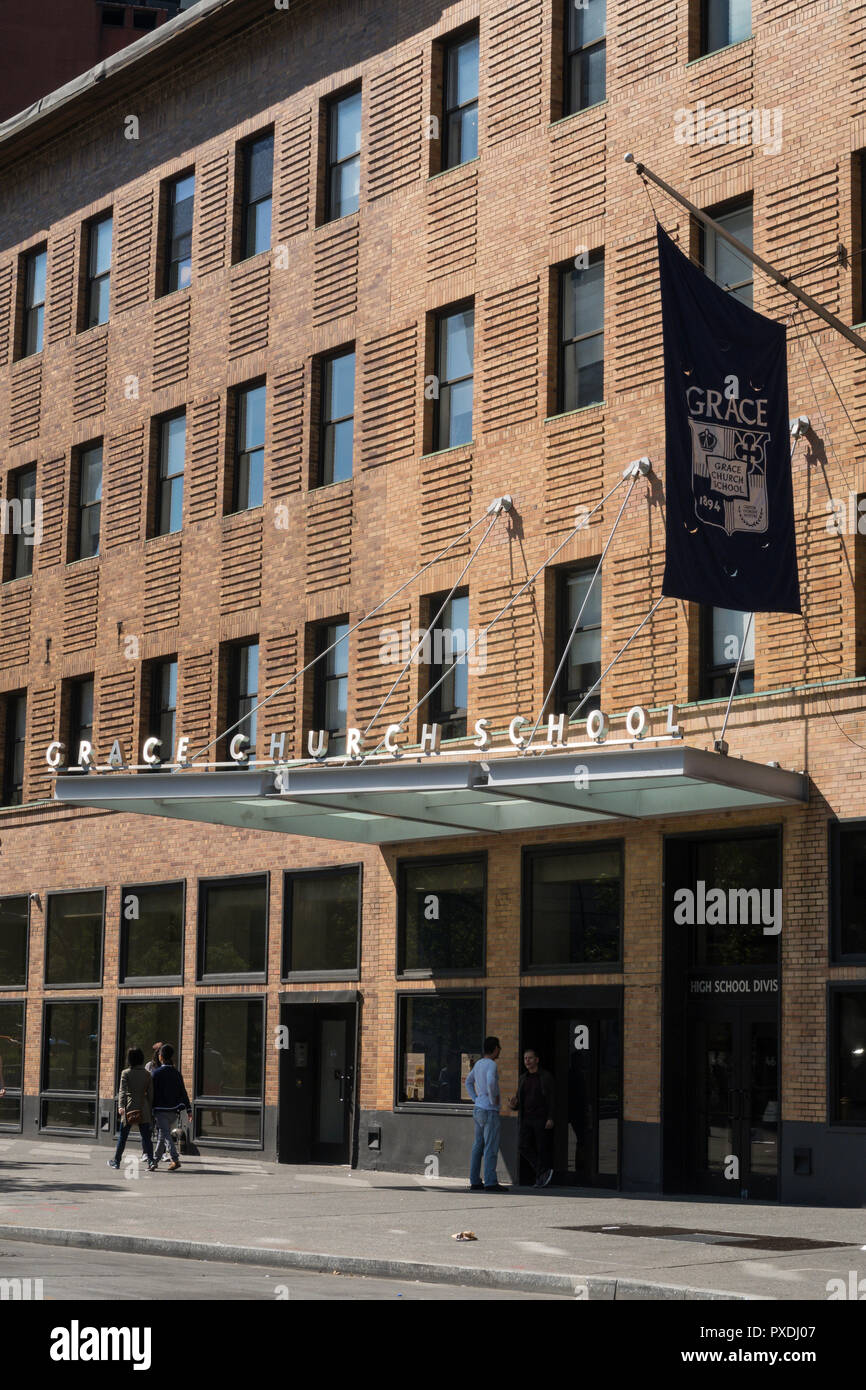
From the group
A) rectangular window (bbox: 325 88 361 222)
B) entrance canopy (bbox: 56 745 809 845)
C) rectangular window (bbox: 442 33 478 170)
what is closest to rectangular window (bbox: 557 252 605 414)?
rectangular window (bbox: 442 33 478 170)

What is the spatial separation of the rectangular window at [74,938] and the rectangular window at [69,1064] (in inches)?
18.5

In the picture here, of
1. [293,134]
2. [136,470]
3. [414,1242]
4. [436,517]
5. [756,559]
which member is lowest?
[414,1242]

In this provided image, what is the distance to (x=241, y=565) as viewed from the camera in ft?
98.3

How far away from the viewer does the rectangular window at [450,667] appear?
25906mm

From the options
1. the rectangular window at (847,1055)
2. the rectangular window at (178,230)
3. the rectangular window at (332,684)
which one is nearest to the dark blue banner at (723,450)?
the rectangular window at (847,1055)

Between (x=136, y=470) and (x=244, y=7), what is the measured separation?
7919mm

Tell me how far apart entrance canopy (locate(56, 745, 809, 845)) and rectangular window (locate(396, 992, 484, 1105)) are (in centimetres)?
228

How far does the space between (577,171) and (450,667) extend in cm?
688

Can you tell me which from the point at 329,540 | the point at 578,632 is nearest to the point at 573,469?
the point at 578,632

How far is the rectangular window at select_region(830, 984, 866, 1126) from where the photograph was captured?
2020 cm

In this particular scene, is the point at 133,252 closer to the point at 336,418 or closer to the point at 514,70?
the point at 336,418
